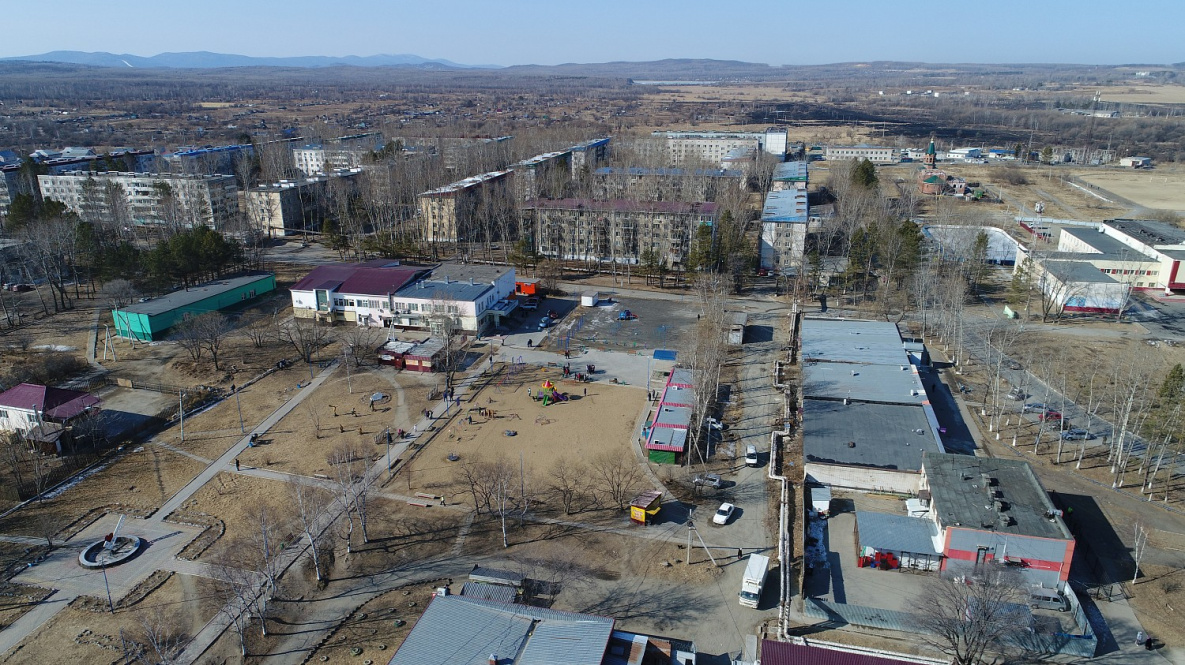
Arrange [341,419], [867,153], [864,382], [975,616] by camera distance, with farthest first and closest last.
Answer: [867,153] → [864,382] → [341,419] → [975,616]

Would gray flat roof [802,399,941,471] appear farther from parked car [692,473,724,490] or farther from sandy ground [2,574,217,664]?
sandy ground [2,574,217,664]

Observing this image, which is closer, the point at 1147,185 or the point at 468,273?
the point at 468,273

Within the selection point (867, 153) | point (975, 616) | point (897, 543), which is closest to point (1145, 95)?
point (867, 153)

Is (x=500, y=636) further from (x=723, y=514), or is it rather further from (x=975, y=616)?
(x=975, y=616)

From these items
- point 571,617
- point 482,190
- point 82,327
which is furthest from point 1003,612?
point 482,190

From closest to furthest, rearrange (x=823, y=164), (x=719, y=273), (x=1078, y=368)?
(x=1078, y=368) → (x=719, y=273) → (x=823, y=164)

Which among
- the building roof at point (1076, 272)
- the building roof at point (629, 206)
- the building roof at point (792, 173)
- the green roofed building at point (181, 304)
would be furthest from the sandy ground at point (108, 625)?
the building roof at point (792, 173)

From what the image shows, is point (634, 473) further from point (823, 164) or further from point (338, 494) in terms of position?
point (823, 164)
